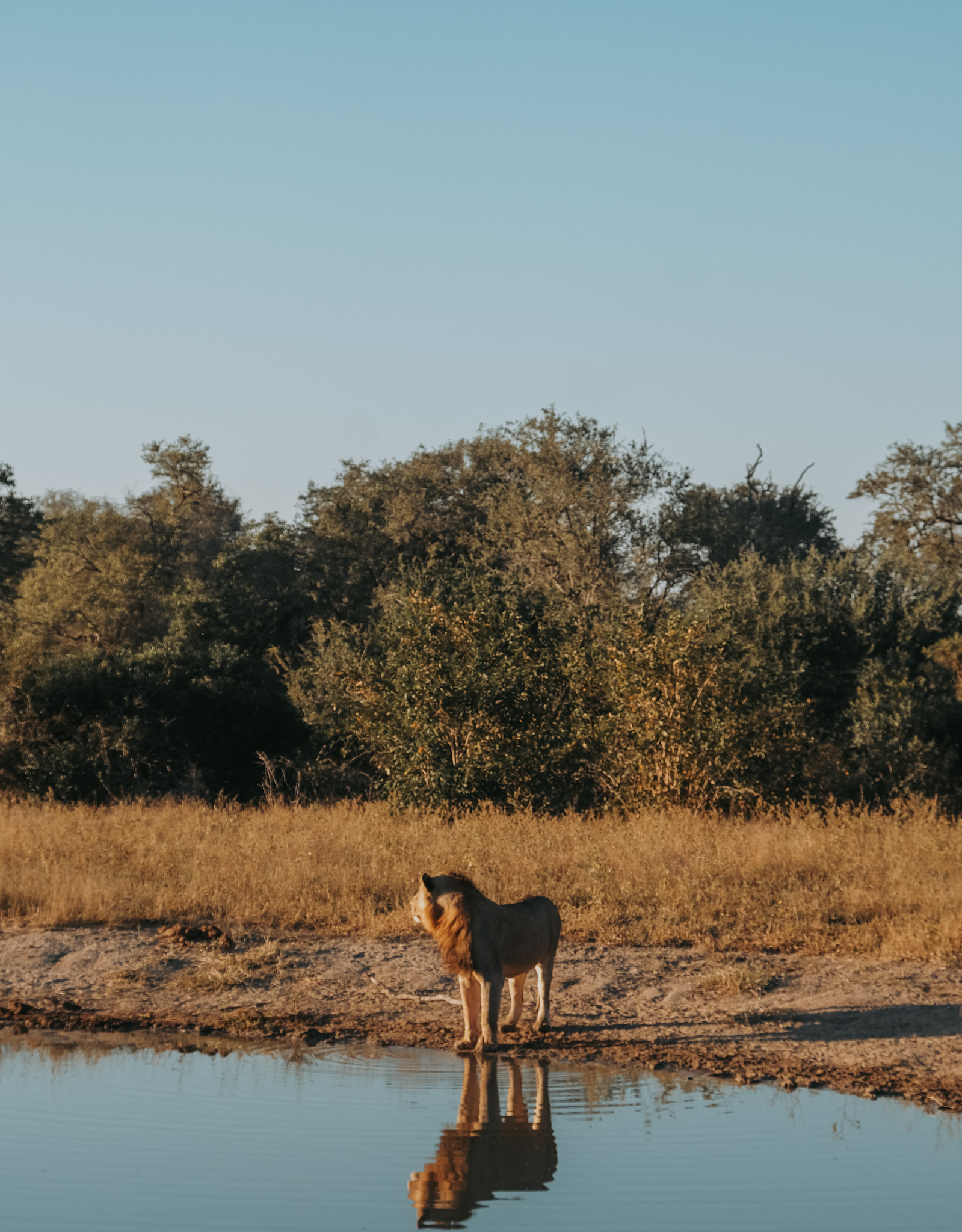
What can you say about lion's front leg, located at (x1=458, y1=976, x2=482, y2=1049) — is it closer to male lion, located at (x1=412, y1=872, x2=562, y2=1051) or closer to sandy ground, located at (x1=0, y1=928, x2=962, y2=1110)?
male lion, located at (x1=412, y1=872, x2=562, y2=1051)

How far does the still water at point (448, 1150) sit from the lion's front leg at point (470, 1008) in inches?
7.3

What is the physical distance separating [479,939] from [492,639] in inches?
429

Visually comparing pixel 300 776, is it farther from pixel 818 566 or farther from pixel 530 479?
pixel 530 479

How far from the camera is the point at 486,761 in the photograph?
17047 mm

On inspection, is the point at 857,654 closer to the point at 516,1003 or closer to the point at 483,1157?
the point at 516,1003

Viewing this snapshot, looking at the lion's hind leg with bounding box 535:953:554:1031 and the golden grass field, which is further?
the golden grass field

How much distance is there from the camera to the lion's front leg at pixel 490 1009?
23.1ft

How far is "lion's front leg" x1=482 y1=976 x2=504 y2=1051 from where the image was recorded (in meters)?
7.04

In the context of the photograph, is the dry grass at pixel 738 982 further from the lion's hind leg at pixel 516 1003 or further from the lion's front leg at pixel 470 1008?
the lion's front leg at pixel 470 1008

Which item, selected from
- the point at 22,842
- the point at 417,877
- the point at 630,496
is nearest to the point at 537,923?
the point at 417,877

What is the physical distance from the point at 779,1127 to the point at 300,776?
686 inches

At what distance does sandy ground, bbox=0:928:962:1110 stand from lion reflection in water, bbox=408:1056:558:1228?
0.93 m

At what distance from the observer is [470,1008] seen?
286 inches

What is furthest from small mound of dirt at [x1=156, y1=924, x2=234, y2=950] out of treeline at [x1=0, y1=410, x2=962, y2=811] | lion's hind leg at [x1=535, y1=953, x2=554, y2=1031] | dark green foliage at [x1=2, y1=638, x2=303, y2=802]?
dark green foliage at [x1=2, y1=638, x2=303, y2=802]
